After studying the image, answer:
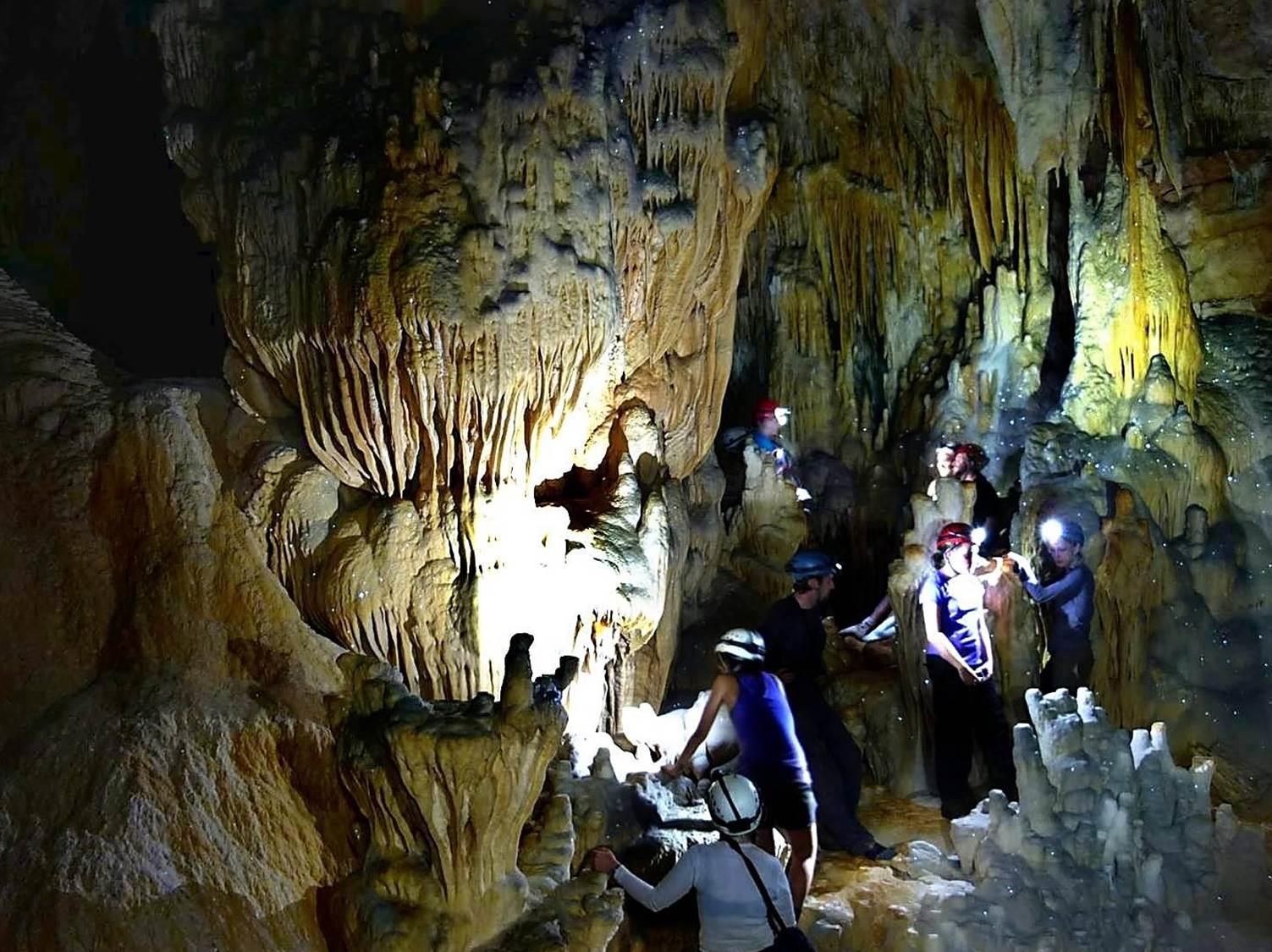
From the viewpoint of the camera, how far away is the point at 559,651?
5.38m

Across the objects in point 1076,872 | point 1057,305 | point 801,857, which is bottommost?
point 1076,872

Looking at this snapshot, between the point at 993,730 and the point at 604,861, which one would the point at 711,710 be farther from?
the point at 993,730

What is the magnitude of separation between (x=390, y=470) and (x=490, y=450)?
436mm

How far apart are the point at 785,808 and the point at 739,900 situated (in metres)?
0.96

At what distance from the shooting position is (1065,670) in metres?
5.62

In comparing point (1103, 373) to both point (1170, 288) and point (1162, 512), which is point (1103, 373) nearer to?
point (1170, 288)

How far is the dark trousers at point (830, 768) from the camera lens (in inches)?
188

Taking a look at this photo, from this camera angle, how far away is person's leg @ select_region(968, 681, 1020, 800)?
508cm

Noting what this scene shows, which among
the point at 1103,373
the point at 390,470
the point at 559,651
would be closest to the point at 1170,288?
the point at 1103,373

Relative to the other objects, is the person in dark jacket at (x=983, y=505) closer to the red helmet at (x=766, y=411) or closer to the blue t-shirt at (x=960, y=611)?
the blue t-shirt at (x=960, y=611)

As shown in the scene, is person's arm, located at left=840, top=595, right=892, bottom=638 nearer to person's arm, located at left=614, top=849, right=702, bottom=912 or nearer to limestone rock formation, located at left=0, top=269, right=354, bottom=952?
person's arm, located at left=614, top=849, right=702, bottom=912

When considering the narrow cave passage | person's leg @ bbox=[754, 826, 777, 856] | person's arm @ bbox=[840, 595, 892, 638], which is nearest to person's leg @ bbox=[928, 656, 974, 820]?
person's arm @ bbox=[840, 595, 892, 638]

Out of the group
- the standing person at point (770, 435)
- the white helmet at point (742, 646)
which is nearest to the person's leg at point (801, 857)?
the white helmet at point (742, 646)

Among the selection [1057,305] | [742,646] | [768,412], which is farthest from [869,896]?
[1057,305]
